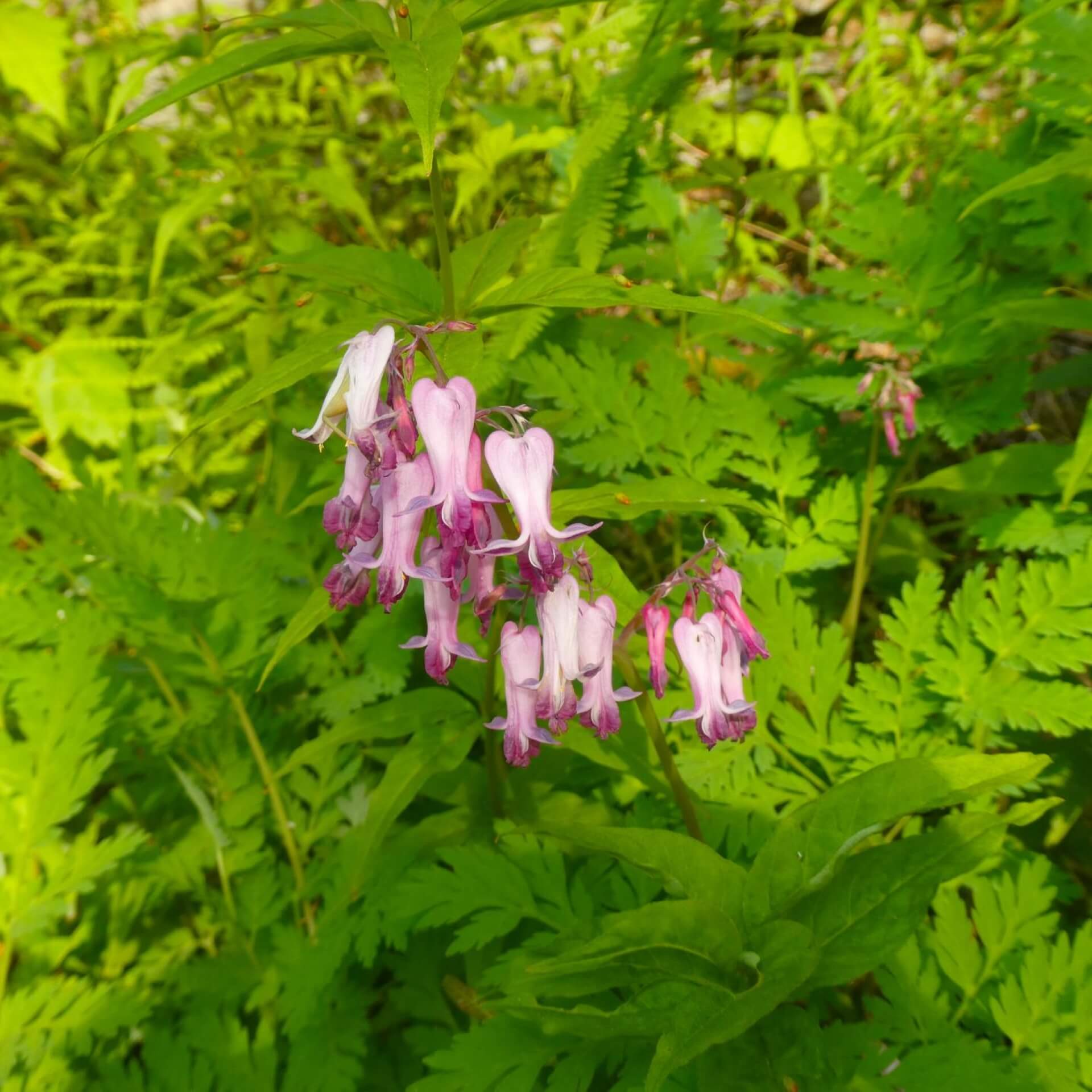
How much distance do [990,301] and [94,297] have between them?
164 inches

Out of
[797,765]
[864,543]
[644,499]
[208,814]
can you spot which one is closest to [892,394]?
[864,543]

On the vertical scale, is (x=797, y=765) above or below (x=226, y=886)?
above

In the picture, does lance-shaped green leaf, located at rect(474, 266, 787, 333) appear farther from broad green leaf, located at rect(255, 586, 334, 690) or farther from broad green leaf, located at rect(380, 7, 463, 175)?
broad green leaf, located at rect(255, 586, 334, 690)

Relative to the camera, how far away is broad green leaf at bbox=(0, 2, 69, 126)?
2809mm

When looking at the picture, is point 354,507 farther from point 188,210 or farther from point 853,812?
point 188,210

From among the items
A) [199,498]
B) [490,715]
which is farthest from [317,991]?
[199,498]

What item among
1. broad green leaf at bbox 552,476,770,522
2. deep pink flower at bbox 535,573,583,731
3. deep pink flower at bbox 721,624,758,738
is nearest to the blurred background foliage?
broad green leaf at bbox 552,476,770,522

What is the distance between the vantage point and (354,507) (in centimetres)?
138

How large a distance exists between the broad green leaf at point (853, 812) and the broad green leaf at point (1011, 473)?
113 centimetres

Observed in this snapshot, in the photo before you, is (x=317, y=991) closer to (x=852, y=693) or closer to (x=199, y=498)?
(x=852, y=693)

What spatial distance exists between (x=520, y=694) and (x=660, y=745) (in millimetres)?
328

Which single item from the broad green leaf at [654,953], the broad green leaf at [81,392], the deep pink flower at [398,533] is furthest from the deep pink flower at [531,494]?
the broad green leaf at [81,392]

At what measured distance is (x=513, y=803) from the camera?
2.08 meters

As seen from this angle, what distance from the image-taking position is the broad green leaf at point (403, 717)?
6.00 ft
